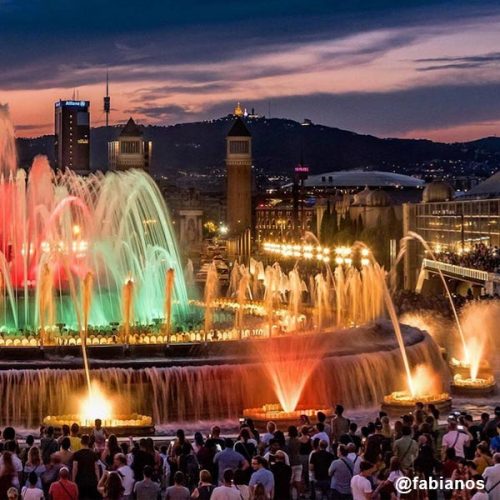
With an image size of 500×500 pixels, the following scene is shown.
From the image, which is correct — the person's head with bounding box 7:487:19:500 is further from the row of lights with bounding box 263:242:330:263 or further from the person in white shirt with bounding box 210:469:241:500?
the row of lights with bounding box 263:242:330:263

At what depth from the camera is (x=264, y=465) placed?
12.9m

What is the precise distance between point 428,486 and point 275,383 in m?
14.4

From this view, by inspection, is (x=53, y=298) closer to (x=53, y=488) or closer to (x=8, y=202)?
(x=8, y=202)

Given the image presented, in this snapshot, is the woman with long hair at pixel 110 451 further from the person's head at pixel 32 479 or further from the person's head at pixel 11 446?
the person's head at pixel 32 479

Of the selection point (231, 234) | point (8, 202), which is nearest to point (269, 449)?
point (8, 202)

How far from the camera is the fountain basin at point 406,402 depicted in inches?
1067

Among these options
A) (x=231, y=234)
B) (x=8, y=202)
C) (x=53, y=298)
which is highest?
(x=231, y=234)

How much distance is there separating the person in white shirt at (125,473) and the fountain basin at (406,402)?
46.6 ft

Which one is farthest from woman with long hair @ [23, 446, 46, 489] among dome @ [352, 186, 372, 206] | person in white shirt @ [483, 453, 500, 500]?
dome @ [352, 186, 372, 206]

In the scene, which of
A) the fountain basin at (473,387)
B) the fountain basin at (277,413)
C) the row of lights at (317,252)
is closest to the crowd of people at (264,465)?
the fountain basin at (277,413)

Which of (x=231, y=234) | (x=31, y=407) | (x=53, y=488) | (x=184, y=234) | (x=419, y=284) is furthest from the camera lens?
(x=184, y=234)

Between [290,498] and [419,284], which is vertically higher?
[419,284]

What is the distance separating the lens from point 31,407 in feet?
86.4

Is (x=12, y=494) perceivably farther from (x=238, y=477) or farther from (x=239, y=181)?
(x=239, y=181)
